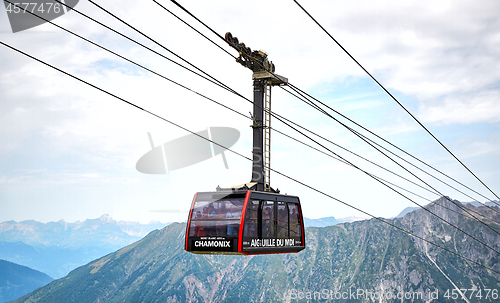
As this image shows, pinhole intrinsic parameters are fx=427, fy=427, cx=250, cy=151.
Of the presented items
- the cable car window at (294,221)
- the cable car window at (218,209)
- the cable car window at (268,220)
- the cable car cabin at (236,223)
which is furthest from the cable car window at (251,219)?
the cable car window at (294,221)

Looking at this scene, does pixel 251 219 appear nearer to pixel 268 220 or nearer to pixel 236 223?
pixel 236 223

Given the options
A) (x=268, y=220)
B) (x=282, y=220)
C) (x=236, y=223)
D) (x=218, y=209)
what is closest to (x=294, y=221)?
(x=282, y=220)

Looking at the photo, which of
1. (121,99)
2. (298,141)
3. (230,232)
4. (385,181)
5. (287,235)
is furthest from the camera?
(385,181)

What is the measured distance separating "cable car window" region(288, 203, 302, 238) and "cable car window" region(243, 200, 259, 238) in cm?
310

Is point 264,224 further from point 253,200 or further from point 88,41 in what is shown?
point 88,41

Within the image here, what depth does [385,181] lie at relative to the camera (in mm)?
26094

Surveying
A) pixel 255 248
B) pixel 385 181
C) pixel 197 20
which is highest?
pixel 197 20

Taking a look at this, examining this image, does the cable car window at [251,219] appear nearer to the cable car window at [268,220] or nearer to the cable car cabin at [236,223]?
the cable car cabin at [236,223]

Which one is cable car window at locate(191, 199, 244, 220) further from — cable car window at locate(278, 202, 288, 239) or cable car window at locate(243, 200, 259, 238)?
cable car window at locate(278, 202, 288, 239)

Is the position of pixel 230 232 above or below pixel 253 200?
below

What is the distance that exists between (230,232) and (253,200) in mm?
1780

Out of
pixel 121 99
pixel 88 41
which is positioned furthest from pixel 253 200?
pixel 88 41

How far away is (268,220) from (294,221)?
2.59m

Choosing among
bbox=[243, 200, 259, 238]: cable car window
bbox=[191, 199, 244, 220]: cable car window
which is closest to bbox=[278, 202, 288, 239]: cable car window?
bbox=[243, 200, 259, 238]: cable car window
